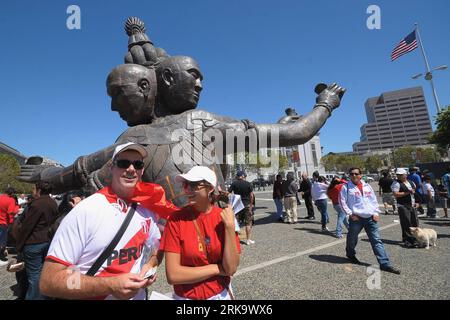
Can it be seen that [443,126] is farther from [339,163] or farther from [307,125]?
[339,163]

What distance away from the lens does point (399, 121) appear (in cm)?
10075

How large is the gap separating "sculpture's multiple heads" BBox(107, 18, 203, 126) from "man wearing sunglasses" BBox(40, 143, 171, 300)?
189cm

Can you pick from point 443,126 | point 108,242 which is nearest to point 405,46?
point 443,126

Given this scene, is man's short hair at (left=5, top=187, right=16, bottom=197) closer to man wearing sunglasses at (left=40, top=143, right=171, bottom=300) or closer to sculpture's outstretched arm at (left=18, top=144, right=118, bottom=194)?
sculpture's outstretched arm at (left=18, top=144, right=118, bottom=194)

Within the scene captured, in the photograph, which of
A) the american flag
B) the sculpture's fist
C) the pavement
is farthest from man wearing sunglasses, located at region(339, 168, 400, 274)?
the american flag

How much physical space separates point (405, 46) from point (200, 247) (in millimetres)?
18732

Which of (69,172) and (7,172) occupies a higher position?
(7,172)

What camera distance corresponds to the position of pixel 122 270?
146cm

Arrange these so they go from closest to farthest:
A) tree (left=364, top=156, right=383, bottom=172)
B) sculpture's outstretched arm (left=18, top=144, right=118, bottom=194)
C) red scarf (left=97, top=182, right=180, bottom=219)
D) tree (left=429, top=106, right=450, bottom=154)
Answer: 1. red scarf (left=97, top=182, right=180, bottom=219)
2. sculpture's outstretched arm (left=18, top=144, right=118, bottom=194)
3. tree (left=429, top=106, right=450, bottom=154)
4. tree (left=364, top=156, right=383, bottom=172)

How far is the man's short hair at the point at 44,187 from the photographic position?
357 centimetres

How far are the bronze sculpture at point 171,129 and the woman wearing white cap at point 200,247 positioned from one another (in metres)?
1.04

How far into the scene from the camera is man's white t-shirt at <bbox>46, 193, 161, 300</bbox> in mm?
1330

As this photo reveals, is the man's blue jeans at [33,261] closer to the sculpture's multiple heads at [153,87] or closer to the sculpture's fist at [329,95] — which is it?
the sculpture's multiple heads at [153,87]
